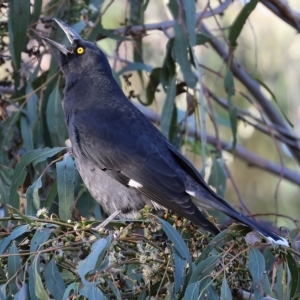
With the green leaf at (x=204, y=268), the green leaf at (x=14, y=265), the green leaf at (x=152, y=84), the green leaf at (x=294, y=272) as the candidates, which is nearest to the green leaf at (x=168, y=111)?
the green leaf at (x=152, y=84)

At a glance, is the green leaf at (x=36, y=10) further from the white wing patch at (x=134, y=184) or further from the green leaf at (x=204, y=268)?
the green leaf at (x=204, y=268)

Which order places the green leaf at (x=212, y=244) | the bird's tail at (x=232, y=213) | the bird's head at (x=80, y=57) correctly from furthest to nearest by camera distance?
the bird's head at (x=80, y=57)
the bird's tail at (x=232, y=213)
the green leaf at (x=212, y=244)

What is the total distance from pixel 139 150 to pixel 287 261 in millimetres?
971

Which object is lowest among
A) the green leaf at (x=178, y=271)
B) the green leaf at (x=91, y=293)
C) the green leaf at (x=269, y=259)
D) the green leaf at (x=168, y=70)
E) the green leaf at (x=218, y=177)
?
the green leaf at (x=218, y=177)

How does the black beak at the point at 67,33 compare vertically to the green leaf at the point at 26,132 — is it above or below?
above

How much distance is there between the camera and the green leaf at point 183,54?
11.8 feet

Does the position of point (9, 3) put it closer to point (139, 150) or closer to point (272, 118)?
point (139, 150)

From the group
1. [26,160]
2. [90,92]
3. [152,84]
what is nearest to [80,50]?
[90,92]

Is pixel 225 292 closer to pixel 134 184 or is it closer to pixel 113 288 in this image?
pixel 113 288

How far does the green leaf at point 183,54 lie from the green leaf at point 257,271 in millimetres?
1602

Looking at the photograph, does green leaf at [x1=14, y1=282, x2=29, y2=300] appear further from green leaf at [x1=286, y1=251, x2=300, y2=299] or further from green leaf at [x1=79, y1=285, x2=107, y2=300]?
green leaf at [x1=286, y1=251, x2=300, y2=299]

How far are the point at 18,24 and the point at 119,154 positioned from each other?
952mm

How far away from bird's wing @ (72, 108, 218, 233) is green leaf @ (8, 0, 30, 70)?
52 cm

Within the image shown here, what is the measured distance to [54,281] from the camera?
210 cm
